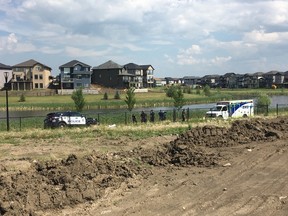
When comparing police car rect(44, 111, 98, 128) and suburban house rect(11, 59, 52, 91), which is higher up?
suburban house rect(11, 59, 52, 91)

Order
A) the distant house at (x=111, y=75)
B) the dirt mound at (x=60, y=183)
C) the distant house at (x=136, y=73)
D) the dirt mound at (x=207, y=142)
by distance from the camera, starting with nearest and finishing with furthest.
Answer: the dirt mound at (x=60, y=183) < the dirt mound at (x=207, y=142) < the distant house at (x=111, y=75) < the distant house at (x=136, y=73)

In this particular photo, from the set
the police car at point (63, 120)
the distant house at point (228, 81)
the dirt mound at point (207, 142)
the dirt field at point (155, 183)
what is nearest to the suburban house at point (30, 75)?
the police car at point (63, 120)

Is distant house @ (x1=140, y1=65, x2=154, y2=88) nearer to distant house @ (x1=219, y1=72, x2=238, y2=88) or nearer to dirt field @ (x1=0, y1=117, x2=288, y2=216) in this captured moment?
distant house @ (x1=219, y1=72, x2=238, y2=88)

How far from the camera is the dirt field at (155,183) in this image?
845 cm

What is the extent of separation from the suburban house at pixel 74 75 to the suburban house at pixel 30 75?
5.78 m

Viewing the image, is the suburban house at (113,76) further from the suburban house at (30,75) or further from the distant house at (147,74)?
the suburban house at (30,75)

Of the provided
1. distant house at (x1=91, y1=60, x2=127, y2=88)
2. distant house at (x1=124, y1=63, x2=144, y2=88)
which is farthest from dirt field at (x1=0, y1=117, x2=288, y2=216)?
distant house at (x1=124, y1=63, x2=144, y2=88)

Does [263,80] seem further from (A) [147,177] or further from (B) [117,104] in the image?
(A) [147,177]

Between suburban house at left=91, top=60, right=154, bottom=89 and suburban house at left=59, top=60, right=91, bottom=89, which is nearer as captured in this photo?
suburban house at left=59, top=60, right=91, bottom=89

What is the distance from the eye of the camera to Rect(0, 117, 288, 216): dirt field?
8.45 metres

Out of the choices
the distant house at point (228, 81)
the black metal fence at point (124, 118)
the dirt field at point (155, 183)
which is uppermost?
the distant house at point (228, 81)

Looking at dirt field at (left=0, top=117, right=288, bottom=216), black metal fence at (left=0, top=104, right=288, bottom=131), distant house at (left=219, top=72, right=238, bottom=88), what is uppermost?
distant house at (left=219, top=72, right=238, bottom=88)

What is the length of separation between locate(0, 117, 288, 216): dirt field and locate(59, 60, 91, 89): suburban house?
90.3 meters

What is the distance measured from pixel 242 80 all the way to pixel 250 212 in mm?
180195
